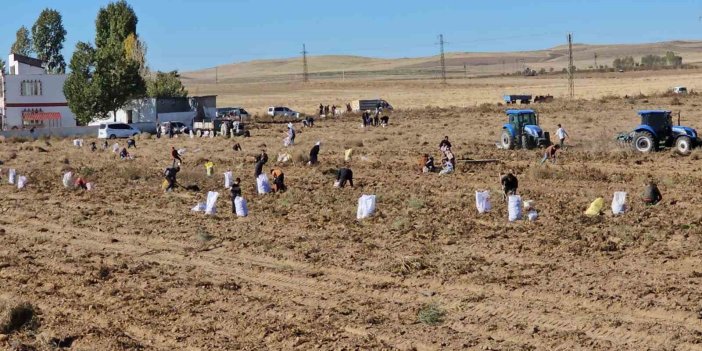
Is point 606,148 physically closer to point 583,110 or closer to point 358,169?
point 358,169

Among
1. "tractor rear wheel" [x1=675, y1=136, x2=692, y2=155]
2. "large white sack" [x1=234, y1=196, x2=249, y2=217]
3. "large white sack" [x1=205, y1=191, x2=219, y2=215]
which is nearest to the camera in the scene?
"large white sack" [x1=234, y1=196, x2=249, y2=217]

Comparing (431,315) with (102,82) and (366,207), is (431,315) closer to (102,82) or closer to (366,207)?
(366,207)

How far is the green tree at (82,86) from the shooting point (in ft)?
203

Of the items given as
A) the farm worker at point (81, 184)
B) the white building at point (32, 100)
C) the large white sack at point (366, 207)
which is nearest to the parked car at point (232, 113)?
the white building at point (32, 100)

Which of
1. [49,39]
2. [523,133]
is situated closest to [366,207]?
[523,133]

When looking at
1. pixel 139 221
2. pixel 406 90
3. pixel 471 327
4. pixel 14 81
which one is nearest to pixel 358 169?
pixel 139 221

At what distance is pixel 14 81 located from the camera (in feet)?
Answer: 214

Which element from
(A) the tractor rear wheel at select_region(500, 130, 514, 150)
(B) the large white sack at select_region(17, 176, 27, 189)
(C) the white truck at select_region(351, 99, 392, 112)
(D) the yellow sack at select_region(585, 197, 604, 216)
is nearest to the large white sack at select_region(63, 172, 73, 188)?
(B) the large white sack at select_region(17, 176, 27, 189)

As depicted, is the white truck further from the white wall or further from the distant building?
the white wall

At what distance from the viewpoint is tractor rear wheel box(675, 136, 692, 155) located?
30.8m

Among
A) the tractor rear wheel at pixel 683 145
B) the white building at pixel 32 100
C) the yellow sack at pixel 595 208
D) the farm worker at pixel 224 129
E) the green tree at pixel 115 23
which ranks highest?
the green tree at pixel 115 23

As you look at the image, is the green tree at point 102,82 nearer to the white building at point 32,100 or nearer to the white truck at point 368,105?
the white building at point 32,100

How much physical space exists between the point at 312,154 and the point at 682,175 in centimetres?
1129

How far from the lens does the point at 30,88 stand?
66062mm
